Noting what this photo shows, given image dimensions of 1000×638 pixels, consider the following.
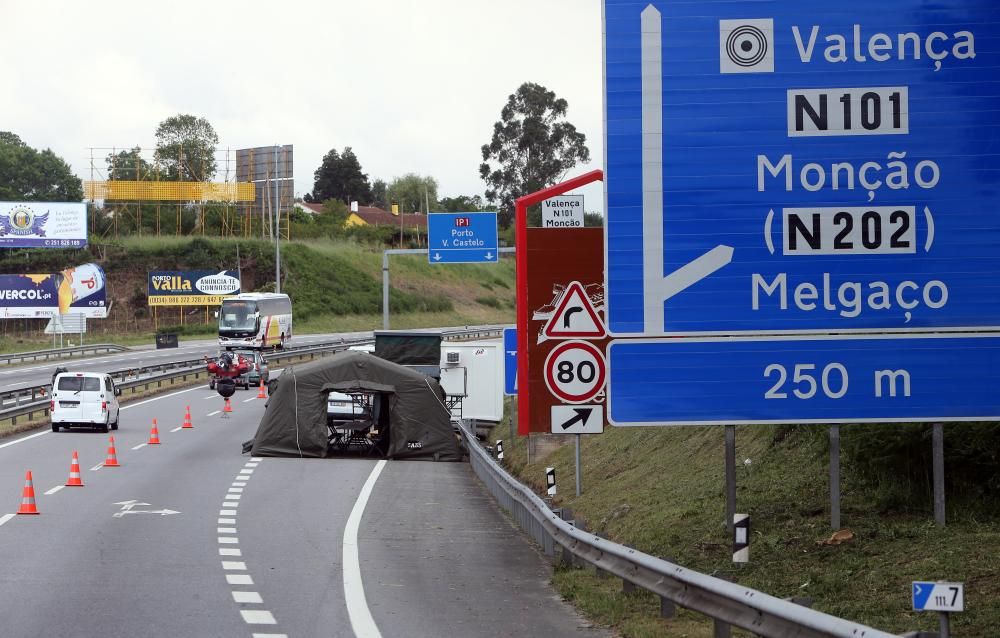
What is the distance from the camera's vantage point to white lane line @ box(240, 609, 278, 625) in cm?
1147

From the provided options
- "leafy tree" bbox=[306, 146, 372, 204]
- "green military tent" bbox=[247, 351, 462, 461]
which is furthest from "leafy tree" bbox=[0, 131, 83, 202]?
"green military tent" bbox=[247, 351, 462, 461]

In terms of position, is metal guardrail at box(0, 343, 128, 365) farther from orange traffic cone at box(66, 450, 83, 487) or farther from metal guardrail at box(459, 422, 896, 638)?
metal guardrail at box(459, 422, 896, 638)

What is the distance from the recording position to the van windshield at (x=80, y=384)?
38250mm

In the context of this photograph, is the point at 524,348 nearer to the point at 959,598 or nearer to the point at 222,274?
the point at 959,598

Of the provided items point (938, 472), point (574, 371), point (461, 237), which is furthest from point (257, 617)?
point (461, 237)

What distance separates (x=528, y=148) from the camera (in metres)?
104

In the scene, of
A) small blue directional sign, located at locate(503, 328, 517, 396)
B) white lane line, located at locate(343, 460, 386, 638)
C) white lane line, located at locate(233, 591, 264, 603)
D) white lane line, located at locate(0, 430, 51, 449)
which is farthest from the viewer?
white lane line, located at locate(0, 430, 51, 449)

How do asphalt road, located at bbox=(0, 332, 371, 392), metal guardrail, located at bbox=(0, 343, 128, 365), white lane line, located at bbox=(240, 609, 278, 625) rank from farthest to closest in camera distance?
1. metal guardrail, located at bbox=(0, 343, 128, 365)
2. asphalt road, located at bbox=(0, 332, 371, 392)
3. white lane line, located at bbox=(240, 609, 278, 625)

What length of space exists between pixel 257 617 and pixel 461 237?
45.7 meters

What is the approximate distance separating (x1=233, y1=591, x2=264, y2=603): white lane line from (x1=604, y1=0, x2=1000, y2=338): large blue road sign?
14.1ft

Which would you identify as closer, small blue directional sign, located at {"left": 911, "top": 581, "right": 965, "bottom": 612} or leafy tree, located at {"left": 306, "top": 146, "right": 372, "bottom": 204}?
small blue directional sign, located at {"left": 911, "top": 581, "right": 965, "bottom": 612}

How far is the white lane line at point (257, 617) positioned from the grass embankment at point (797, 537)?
9.03 ft

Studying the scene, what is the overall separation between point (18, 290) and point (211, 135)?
213ft

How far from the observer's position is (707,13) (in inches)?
441
